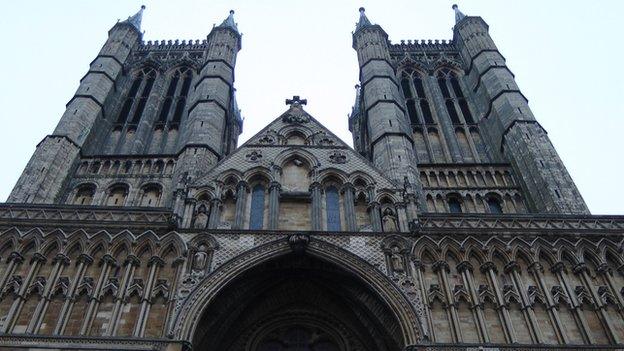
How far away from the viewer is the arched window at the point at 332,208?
15.3 meters

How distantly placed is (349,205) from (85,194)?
1203 centimetres

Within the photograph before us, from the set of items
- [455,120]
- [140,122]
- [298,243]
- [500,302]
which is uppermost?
[455,120]

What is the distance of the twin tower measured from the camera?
2173 centimetres

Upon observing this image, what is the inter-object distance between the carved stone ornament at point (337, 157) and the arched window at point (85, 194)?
10.3 meters

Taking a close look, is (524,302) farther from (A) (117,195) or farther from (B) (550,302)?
(A) (117,195)

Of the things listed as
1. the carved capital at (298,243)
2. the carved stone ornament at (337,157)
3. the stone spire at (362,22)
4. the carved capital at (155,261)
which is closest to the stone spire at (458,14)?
the stone spire at (362,22)

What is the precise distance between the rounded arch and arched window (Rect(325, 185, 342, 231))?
1.36 metres

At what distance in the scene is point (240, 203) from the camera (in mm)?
15453

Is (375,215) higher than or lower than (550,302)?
higher

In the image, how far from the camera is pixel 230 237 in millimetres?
14164

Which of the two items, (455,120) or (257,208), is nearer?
(257,208)

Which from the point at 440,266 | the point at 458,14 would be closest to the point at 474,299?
the point at 440,266

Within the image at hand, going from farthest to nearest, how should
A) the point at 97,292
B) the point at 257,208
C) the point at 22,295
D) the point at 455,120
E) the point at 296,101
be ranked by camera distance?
the point at 455,120 < the point at 296,101 < the point at 257,208 < the point at 97,292 < the point at 22,295

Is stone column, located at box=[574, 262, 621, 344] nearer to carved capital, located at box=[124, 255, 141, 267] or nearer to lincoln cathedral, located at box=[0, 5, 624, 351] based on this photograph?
lincoln cathedral, located at box=[0, 5, 624, 351]
